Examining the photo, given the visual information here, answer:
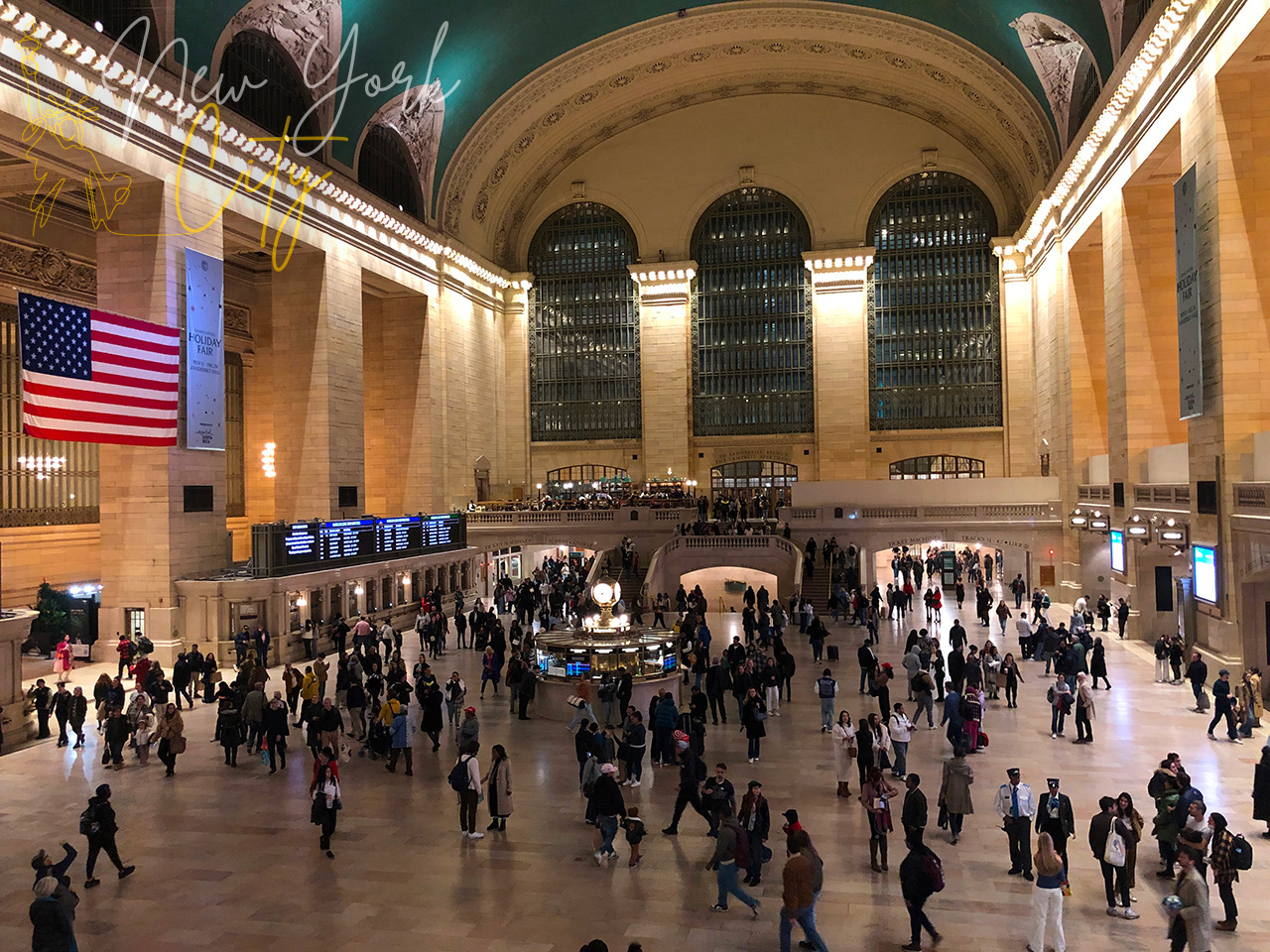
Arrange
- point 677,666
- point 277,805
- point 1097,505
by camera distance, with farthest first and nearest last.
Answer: point 1097,505, point 677,666, point 277,805

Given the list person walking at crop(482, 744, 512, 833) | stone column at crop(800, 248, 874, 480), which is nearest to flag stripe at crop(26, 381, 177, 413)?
person walking at crop(482, 744, 512, 833)

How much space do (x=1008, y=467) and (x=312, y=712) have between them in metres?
34.0

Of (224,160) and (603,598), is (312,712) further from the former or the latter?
(224,160)

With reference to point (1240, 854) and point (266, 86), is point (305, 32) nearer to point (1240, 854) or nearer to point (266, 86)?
point (266, 86)

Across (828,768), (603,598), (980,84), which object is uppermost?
(980,84)

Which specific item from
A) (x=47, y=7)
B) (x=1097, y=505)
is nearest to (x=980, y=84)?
(x=1097, y=505)

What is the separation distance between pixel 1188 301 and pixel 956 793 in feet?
44.0

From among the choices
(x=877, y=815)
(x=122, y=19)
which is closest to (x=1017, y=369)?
(x=122, y=19)

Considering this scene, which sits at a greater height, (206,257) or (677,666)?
(206,257)

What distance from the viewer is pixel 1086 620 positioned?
23.5 metres

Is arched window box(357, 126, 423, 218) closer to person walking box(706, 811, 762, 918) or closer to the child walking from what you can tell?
the child walking

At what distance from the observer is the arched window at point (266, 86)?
24.7m

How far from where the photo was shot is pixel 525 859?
9.43m

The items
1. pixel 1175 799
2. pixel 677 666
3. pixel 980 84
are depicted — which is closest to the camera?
pixel 1175 799
